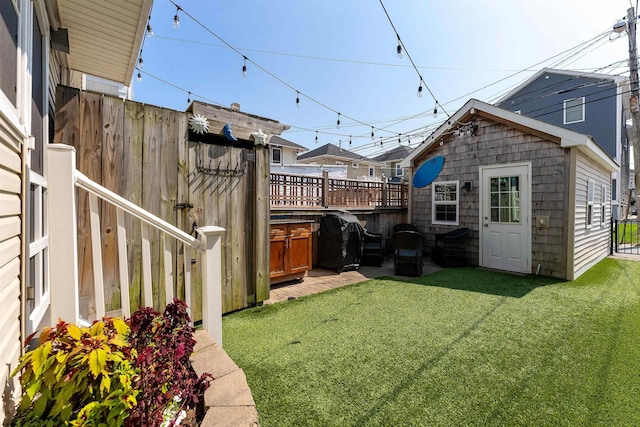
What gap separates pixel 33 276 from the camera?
1718 millimetres

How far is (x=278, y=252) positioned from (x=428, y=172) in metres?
4.89

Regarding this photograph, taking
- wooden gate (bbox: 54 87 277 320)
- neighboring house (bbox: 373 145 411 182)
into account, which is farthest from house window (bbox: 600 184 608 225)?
neighboring house (bbox: 373 145 411 182)

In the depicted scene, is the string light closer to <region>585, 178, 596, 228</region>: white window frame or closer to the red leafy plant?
the red leafy plant

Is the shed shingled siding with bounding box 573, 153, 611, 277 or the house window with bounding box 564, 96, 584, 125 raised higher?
the house window with bounding box 564, 96, 584, 125

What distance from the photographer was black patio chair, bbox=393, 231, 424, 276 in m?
5.59

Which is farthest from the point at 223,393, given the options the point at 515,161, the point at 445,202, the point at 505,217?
the point at 445,202

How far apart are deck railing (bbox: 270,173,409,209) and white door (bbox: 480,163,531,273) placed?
2.76 metres

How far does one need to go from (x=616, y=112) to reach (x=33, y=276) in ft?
59.9

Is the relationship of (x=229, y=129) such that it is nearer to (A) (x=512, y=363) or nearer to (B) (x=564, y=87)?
(A) (x=512, y=363)

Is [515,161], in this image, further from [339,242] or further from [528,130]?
[339,242]

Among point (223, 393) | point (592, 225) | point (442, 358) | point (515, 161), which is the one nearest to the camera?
point (223, 393)

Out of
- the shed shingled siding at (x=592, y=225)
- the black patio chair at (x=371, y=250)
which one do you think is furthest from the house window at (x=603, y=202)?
the black patio chair at (x=371, y=250)

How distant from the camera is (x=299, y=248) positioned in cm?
509

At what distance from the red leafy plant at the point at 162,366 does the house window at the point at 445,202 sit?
268 inches
